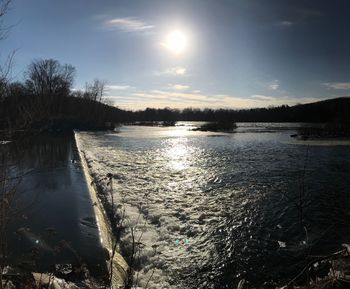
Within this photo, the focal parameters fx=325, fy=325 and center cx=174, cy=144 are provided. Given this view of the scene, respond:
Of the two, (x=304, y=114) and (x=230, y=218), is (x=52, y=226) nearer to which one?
(x=230, y=218)

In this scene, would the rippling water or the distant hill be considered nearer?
the rippling water

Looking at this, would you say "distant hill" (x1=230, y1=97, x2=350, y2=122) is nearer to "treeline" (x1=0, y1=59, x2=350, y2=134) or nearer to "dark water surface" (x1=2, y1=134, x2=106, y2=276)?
"treeline" (x1=0, y1=59, x2=350, y2=134)

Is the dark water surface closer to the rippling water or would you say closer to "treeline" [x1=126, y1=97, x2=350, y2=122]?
the rippling water

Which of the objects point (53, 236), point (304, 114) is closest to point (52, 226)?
point (53, 236)

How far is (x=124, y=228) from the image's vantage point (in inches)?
374

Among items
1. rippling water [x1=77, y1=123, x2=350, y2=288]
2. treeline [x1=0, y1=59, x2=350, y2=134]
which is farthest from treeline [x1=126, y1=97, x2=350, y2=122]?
rippling water [x1=77, y1=123, x2=350, y2=288]

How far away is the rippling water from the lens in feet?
23.2

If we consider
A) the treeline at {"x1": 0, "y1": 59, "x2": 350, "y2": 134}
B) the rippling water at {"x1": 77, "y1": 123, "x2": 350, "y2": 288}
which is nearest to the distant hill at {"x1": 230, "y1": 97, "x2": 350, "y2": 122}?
the treeline at {"x1": 0, "y1": 59, "x2": 350, "y2": 134}

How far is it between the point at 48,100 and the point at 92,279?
3500mm

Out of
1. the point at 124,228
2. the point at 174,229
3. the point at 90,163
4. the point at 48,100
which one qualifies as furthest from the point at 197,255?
the point at 90,163

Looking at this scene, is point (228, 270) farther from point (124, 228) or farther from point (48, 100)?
point (48, 100)

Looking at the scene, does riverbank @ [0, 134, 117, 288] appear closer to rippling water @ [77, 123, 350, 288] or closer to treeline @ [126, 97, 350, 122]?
rippling water @ [77, 123, 350, 288]

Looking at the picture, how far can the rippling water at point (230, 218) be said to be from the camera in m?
7.08

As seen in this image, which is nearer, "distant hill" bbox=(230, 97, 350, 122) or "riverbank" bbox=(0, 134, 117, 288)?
"riverbank" bbox=(0, 134, 117, 288)
